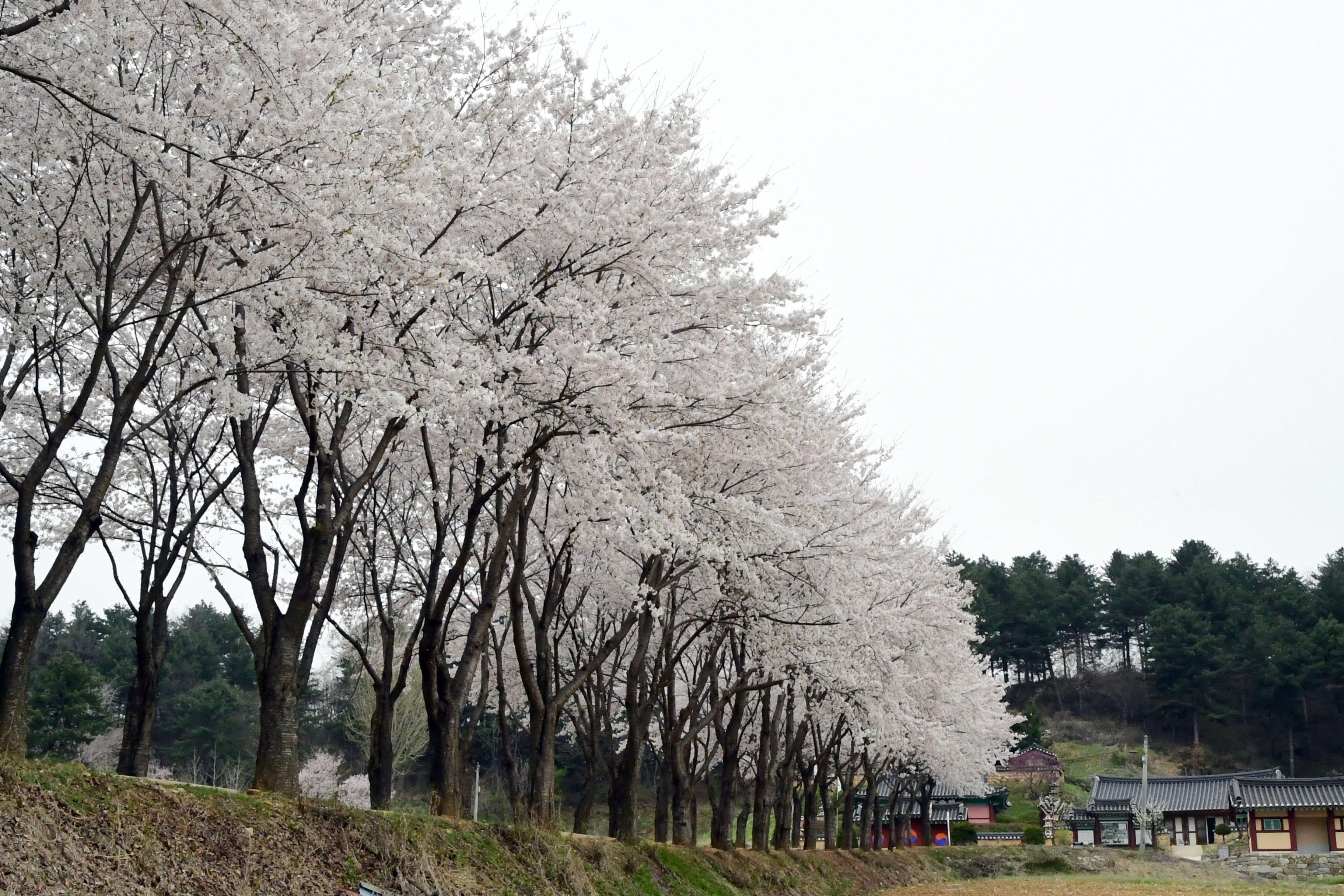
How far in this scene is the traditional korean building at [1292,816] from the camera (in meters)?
55.2

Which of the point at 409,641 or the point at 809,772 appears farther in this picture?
the point at 809,772

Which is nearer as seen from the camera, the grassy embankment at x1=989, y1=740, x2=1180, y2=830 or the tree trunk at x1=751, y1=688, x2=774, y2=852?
the tree trunk at x1=751, y1=688, x2=774, y2=852

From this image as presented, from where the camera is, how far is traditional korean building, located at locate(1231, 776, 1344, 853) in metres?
55.2

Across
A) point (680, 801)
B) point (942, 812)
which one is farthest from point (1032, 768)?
point (680, 801)

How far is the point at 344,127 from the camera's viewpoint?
897 centimetres

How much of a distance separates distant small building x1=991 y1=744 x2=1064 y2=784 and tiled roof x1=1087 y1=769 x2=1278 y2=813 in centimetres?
476

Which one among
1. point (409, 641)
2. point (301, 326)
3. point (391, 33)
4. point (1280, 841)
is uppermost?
point (391, 33)

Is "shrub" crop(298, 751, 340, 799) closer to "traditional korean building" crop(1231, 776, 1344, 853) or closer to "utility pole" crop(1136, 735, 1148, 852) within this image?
"utility pole" crop(1136, 735, 1148, 852)

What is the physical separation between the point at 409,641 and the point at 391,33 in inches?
360

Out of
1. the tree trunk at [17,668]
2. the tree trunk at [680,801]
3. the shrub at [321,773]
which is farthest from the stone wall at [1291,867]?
the tree trunk at [17,668]

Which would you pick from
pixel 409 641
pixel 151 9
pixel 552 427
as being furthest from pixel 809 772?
pixel 151 9

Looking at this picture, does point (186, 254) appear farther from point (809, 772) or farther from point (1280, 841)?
point (1280, 841)

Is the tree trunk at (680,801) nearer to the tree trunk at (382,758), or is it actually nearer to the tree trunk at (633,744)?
the tree trunk at (633,744)

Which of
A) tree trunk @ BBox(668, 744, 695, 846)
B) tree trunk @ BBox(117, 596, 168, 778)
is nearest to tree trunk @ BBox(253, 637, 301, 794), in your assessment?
tree trunk @ BBox(117, 596, 168, 778)
